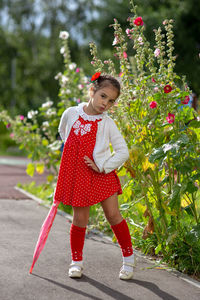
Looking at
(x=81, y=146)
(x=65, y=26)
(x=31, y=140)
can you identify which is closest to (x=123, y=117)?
(x=81, y=146)

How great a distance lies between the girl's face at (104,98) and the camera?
10.6ft

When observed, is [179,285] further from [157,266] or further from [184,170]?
[184,170]

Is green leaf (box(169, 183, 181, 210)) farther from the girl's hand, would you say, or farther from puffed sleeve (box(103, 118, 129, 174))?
the girl's hand

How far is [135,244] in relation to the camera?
411 centimetres

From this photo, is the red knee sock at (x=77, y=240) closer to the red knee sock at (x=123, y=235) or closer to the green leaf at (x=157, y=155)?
the red knee sock at (x=123, y=235)

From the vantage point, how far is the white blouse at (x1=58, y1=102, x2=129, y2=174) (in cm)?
319

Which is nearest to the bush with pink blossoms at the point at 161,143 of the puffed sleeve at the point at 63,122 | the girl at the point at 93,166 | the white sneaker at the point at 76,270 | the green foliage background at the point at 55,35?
the girl at the point at 93,166

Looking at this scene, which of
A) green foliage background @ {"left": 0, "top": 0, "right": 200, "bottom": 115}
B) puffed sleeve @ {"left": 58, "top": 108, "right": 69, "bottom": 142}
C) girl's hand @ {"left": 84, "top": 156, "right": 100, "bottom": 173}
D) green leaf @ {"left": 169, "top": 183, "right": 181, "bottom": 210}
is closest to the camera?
girl's hand @ {"left": 84, "top": 156, "right": 100, "bottom": 173}

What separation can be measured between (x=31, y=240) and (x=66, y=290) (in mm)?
1371

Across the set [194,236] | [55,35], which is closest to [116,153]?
[194,236]

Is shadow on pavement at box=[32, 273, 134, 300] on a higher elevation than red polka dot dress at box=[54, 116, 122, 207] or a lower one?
lower

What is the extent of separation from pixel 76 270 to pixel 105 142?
0.97 metres

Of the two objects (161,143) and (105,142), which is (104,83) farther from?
(161,143)

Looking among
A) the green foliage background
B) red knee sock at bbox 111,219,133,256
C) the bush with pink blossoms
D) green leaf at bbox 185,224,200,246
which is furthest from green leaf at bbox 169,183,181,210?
the green foliage background
